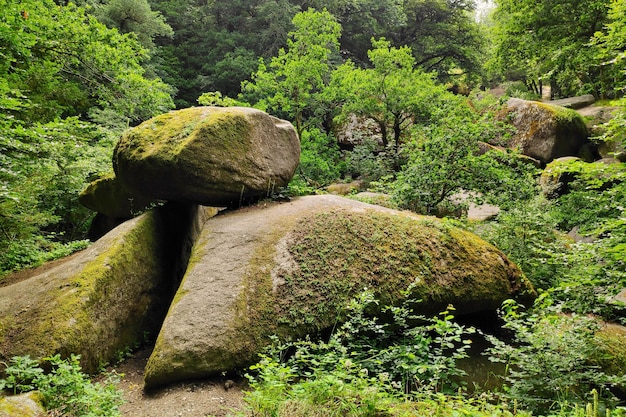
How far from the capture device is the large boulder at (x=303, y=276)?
4.35m

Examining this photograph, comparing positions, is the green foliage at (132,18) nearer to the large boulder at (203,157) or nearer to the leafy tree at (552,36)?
the large boulder at (203,157)

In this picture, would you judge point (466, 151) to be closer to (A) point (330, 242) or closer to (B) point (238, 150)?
(A) point (330, 242)

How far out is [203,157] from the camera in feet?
19.1

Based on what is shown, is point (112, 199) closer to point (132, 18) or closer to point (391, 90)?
point (391, 90)

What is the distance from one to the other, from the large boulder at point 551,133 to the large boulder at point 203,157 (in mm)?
11506

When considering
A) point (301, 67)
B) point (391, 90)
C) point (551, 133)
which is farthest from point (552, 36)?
point (301, 67)

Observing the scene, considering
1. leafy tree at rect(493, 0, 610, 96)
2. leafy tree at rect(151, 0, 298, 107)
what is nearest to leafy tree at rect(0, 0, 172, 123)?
leafy tree at rect(151, 0, 298, 107)

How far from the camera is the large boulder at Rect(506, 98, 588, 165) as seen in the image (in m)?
13.8

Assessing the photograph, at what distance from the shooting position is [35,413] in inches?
111

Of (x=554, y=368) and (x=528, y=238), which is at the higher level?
(x=528, y=238)

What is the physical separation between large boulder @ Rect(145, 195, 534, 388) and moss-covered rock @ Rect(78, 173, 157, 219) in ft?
8.78

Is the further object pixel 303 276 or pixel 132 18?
pixel 132 18

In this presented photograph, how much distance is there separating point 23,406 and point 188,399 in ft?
4.88

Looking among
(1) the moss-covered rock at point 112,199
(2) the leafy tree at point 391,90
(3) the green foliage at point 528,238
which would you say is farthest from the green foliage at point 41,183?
(2) the leafy tree at point 391,90
